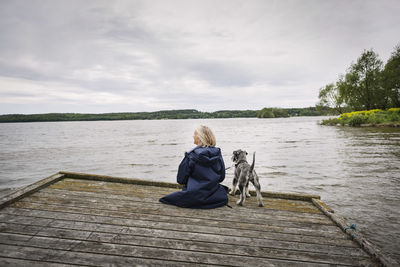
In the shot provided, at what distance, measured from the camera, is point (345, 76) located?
52781 mm

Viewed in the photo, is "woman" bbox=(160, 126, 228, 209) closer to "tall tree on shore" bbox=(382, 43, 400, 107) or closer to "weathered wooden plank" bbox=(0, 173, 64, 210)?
"weathered wooden plank" bbox=(0, 173, 64, 210)

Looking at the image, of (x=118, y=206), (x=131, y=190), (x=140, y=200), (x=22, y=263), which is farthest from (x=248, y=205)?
(x=22, y=263)

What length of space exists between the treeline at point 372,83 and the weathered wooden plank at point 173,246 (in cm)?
5275

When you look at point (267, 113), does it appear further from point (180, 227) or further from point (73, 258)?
point (73, 258)

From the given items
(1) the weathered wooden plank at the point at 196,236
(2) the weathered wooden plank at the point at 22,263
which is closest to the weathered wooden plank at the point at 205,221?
(1) the weathered wooden plank at the point at 196,236

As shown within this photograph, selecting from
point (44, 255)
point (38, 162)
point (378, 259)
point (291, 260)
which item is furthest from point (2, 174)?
point (378, 259)

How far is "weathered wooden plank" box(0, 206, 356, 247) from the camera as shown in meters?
3.73

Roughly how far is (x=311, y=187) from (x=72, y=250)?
31.4 ft

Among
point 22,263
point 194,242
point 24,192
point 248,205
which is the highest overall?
point 24,192

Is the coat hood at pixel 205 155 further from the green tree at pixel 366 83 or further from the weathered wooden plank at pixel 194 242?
the green tree at pixel 366 83

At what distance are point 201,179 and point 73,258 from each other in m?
2.66

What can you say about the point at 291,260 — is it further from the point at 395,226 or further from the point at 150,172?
the point at 150,172

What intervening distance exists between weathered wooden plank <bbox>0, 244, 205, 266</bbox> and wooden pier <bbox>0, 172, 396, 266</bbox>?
0.01 m

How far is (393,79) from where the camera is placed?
136 ft
